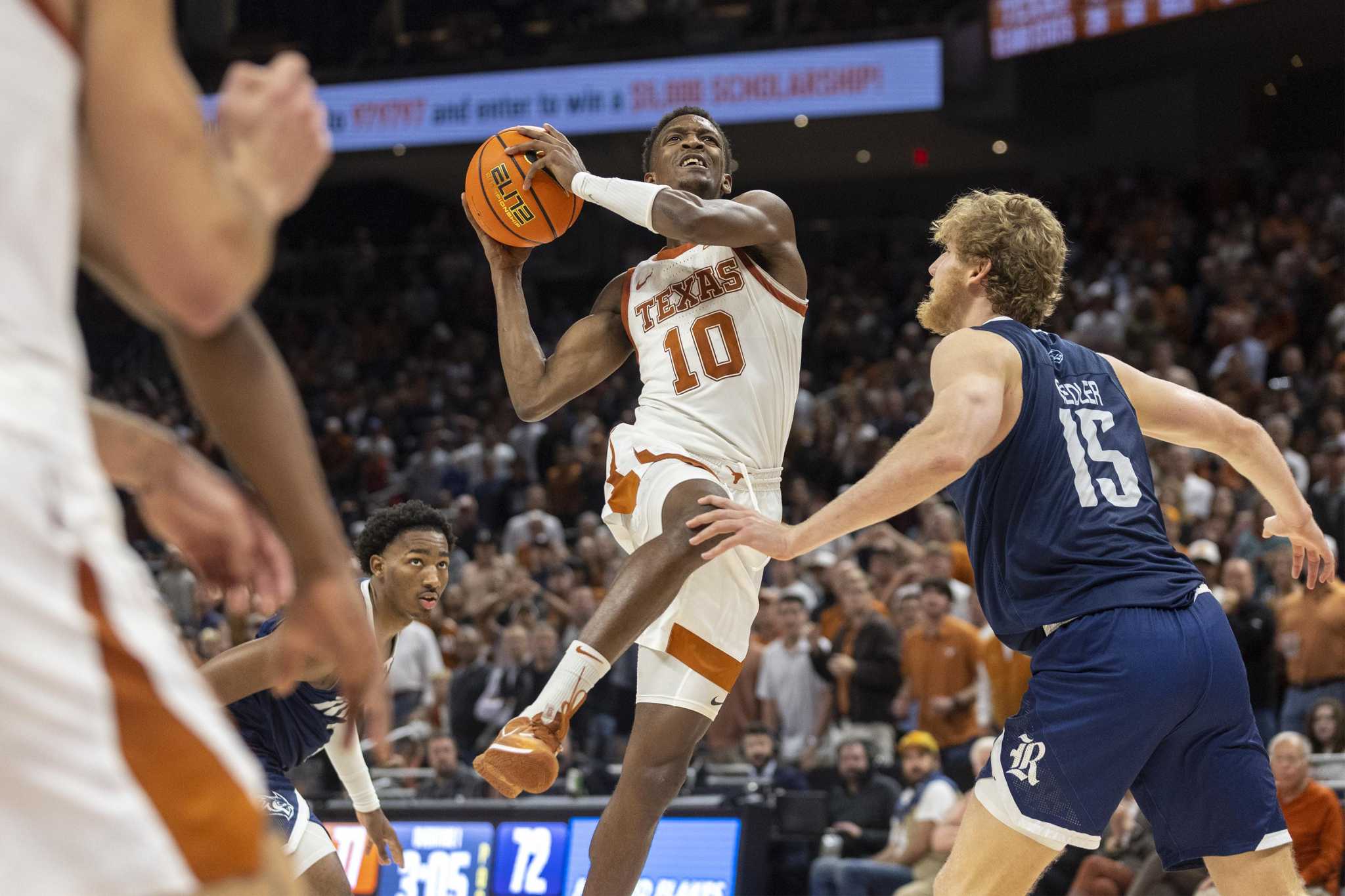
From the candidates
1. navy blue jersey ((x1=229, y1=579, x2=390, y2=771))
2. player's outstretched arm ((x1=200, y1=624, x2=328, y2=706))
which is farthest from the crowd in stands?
player's outstretched arm ((x1=200, y1=624, x2=328, y2=706))

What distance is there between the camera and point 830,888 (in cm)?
859

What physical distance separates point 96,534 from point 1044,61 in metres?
19.5

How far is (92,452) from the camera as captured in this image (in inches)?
56.8

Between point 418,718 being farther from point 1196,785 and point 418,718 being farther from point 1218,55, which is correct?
point 1218,55

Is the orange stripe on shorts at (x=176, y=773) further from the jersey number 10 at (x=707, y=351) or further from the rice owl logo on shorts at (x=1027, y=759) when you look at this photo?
the jersey number 10 at (x=707, y=351)

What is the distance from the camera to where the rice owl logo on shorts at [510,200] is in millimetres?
4801

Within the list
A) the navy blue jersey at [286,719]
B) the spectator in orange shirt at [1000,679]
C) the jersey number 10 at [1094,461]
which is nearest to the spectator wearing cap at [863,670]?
the spectator in orange shirt at [1000,679]

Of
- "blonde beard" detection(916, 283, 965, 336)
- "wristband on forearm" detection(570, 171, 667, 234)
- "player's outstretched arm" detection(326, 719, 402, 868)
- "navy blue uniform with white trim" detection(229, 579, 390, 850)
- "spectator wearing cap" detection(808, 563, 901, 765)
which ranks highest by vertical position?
"wristband on forearm" detection(570, 171, 667, 234)

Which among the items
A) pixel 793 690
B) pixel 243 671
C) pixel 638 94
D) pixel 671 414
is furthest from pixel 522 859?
pixel 638 94

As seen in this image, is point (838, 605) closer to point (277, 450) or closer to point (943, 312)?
point (943, 312)

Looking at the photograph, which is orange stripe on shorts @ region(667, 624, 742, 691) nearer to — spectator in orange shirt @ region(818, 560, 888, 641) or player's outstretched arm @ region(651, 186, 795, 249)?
player's outstretched arm @ region(651, 186, 795, 249)

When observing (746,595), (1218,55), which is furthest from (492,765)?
(1218,55)

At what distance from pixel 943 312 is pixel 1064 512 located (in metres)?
0.73

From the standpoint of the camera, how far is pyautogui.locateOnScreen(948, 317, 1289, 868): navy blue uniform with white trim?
11.6 ft
